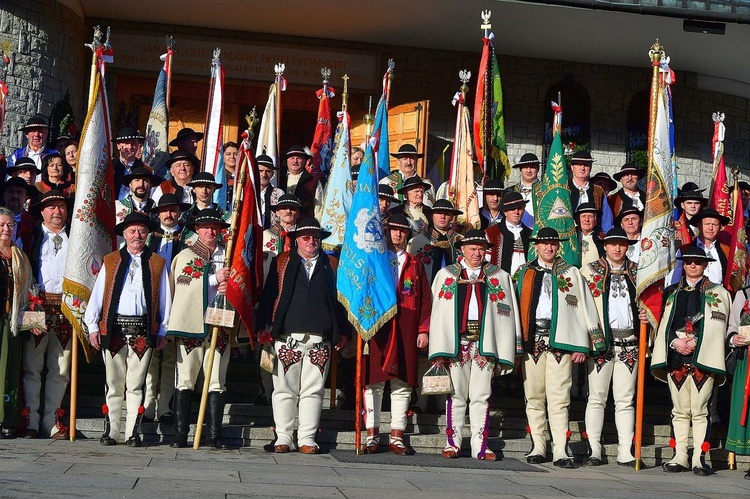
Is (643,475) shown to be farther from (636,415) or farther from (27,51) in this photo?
(27,51)

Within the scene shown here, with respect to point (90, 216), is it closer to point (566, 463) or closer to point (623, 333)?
point (566, 463)

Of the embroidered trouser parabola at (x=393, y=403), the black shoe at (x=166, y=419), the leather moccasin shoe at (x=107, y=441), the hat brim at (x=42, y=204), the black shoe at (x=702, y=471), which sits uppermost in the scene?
the hat brim at (x=42, y=204)

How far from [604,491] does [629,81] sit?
10564mm

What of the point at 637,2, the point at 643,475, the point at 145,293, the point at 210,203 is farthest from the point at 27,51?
the point at 643,475

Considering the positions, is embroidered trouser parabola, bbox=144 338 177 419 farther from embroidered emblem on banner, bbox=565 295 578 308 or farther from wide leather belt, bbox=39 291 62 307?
embroidered emblem on banner, bbox=565 295 578 308

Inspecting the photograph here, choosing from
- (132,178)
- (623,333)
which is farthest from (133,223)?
(623,333)

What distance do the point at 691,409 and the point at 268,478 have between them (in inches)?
167

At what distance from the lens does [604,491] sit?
7.97 meters

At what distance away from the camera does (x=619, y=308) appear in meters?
10.2

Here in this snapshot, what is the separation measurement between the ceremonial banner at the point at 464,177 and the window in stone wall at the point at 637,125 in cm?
480

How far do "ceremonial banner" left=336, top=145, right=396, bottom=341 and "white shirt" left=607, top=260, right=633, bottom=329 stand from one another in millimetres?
2025

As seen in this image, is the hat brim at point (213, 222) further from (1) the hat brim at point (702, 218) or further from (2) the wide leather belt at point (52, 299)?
(1) the hat brim at point (702, 218)

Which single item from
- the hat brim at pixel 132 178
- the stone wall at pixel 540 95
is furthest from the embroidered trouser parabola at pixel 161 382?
the stone wall at pixel 540 95

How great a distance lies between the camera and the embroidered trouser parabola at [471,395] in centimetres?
965
